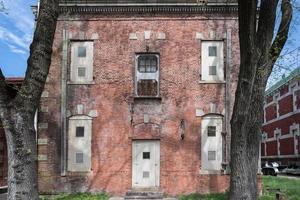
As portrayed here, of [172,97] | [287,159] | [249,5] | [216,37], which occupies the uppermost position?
[216,37]

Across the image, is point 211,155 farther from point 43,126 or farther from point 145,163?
point 43,126

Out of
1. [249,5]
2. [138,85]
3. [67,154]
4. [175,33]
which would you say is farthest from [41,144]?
[249,5]

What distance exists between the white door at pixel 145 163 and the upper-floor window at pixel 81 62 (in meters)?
3.41

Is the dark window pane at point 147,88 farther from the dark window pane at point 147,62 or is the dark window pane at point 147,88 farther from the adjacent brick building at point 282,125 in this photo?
the adjacent brick building at point 282,125

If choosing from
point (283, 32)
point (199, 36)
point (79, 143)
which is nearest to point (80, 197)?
point (79, 143)

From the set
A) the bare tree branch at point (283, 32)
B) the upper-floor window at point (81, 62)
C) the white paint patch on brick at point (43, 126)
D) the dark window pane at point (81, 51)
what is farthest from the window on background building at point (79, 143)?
the bare tree branch at point (283, 32)

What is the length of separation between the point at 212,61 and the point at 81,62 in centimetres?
542

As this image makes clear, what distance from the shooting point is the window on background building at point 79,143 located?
19359 millimetres

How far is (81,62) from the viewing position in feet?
65.2

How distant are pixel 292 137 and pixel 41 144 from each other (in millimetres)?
32364

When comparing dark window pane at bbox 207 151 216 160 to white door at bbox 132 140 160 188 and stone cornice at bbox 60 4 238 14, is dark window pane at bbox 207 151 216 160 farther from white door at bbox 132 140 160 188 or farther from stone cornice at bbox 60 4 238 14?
stone cornice at bbox 60 4 238 14

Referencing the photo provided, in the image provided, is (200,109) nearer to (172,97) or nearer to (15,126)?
(172,97)

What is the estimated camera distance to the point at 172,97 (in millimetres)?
19594

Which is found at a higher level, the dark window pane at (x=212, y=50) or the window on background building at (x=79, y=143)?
the dark window pane at (x=212, y=50)
